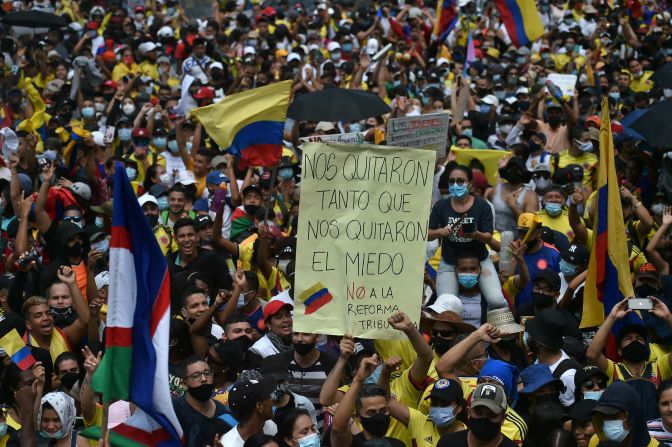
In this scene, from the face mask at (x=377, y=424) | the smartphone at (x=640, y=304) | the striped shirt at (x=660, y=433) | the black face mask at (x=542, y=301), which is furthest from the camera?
the black face mask at (x=542, y=301)

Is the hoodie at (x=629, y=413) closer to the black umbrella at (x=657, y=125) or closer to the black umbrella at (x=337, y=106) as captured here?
the black umbrella at (x=657, y=125)

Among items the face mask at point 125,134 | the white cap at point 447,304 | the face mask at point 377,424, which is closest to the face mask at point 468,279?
the white cap at point 447,304

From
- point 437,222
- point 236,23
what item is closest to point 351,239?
point 437,222

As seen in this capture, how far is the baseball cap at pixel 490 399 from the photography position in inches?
255

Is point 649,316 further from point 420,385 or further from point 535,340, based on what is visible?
point 420,385

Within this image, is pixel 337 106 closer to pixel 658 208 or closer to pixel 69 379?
pixel 658 208

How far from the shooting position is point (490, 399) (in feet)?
21.3

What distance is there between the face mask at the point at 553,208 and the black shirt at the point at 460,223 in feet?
3.68

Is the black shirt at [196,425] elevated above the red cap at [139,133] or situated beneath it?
situated beneath

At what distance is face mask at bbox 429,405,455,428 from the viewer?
23.6 feet

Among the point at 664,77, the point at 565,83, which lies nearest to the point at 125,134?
the point at 565,83

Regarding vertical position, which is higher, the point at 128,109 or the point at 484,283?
the point at 128,109

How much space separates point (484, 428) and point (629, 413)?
0.84 meters

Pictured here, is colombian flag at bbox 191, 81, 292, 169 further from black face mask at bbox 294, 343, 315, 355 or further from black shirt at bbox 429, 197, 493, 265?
black face mask at bbox 294, 343, 315, 355
